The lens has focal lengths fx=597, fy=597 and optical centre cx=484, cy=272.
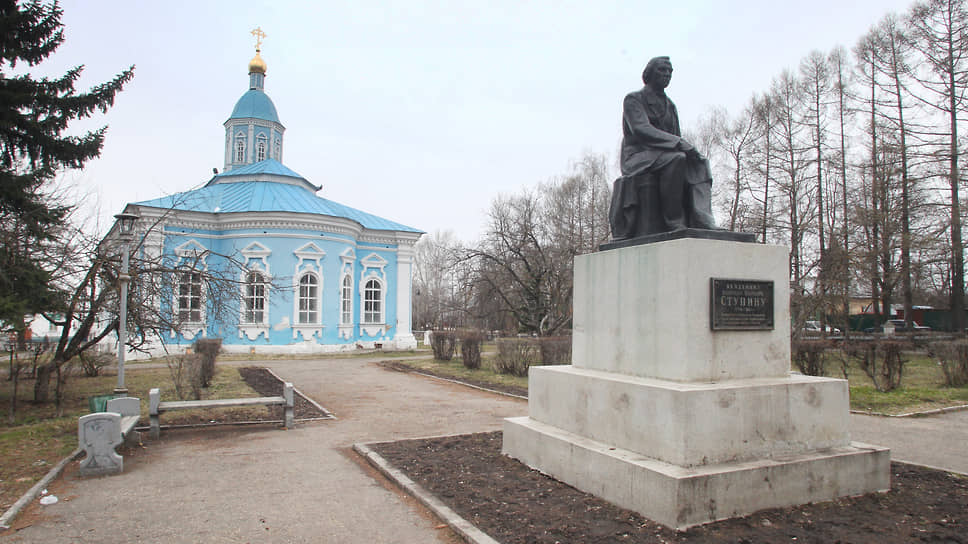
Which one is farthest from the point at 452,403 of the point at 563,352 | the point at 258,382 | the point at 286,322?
the point at 286,322

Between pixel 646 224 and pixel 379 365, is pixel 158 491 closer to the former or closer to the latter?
pixel 646 224

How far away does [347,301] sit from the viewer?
29.0m

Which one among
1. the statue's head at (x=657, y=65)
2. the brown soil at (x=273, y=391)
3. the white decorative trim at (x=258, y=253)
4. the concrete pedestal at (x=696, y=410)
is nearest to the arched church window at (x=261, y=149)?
the white decorative trim at (x=258, y=253)

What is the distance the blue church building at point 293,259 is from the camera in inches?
1017

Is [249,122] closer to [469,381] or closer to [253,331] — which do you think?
[253,331]

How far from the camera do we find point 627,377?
485 cm

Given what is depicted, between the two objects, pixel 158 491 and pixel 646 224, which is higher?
pixel 646 224

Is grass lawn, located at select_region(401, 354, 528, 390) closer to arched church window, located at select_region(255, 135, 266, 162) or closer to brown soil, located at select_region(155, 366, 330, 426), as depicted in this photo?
brown soil, located at select_region(155, 366, 330, 426)

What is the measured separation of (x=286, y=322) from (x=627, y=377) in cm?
2373

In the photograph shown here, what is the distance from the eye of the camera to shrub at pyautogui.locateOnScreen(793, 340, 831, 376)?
12.6 meters

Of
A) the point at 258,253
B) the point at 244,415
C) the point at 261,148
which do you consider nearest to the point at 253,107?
the point at 261,148

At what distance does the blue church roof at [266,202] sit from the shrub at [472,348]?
12.3 meters

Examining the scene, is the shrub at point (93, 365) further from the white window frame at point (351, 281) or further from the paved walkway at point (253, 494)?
the white window frame at point (351, 281)

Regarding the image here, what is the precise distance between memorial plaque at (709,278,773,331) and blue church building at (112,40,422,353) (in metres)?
21.5
